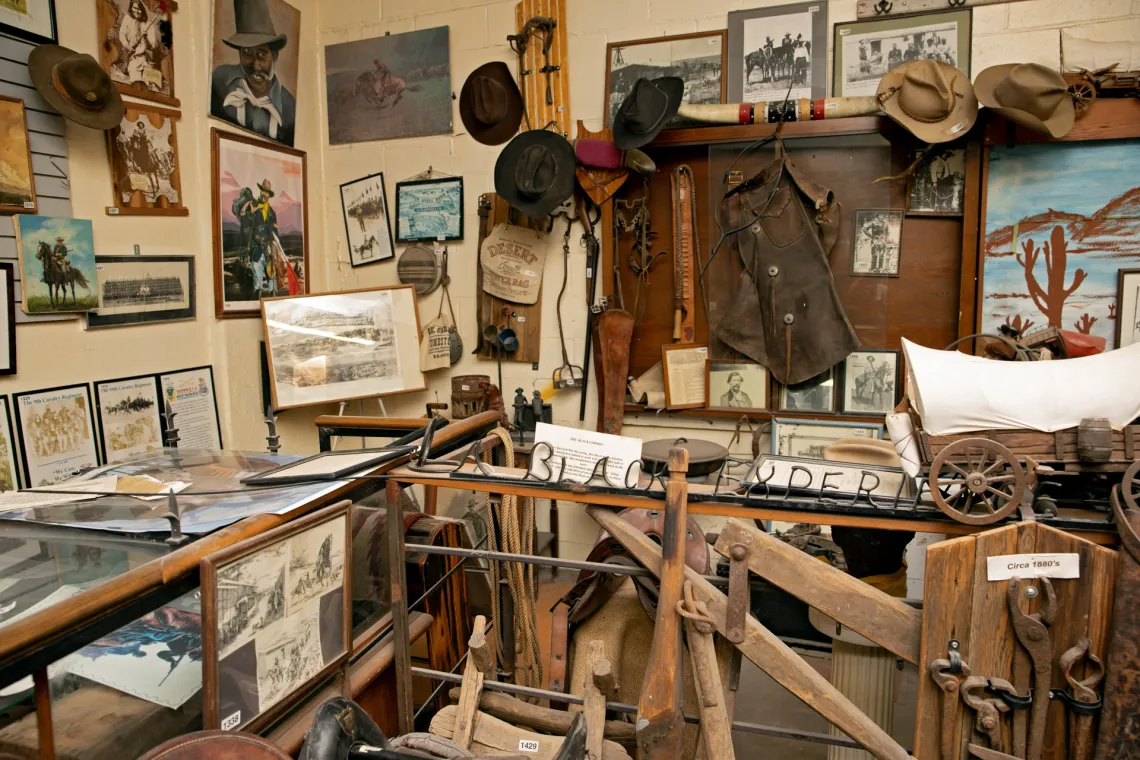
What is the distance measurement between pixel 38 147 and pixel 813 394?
3.33 m

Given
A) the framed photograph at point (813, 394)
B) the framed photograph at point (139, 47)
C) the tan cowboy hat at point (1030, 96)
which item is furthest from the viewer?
the framed photograph at point (813, 394)

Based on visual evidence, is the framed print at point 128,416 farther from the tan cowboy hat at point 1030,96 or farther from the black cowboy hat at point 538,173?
the tan cowboy hat at point 1030,96

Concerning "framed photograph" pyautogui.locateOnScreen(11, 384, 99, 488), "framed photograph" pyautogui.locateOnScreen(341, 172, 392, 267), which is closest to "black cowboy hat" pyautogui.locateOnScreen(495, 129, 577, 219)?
"framed photograph" pyautogui.locateOnScreen(341, 172, 392, 267)

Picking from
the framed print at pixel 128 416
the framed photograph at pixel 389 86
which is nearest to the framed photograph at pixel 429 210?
the framed photograph at pixel 389 86

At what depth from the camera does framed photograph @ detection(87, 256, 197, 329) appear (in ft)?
9.86

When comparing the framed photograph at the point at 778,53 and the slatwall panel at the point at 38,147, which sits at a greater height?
the framed photograph at the point at 778,53

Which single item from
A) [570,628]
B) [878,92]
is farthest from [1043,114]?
[570,628]

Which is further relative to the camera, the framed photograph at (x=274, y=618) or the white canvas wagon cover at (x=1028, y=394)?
the white canvas wagon cover at (x=1028, y=394)

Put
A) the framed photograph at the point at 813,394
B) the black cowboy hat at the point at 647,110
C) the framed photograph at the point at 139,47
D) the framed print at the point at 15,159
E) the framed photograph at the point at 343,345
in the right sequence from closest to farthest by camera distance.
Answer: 1. the framed print at the point at 15,159
2. the framed photograph at the point at 139,47
3. the black cowboy hat at the point at 647,110
4. the framed photograph at the point at 813,394
5. the framed photograph at the point at 343,345

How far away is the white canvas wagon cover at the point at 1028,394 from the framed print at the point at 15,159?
2.95 meters

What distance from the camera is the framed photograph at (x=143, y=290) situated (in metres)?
3.01

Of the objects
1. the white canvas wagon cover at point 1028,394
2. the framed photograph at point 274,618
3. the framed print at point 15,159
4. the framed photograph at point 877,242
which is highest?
the framed print at point 15,159

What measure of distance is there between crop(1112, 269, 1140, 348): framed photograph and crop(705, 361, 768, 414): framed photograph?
4.80ft

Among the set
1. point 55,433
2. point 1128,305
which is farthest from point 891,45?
point 55,433
